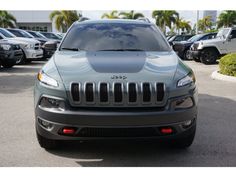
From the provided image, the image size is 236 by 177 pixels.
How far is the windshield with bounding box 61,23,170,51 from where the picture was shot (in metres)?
5.16

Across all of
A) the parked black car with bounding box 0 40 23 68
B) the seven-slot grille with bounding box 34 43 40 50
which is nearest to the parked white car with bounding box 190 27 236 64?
the seven-slot grille with bounding box 34 43 40 50

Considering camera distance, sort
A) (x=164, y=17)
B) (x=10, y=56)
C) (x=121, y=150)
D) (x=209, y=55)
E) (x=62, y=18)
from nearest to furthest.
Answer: (x=121, y=150), (x=10, y=56), (x=209, y=55), (x=62, y=18), (x=164, y=17)

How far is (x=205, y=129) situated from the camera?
5.46 meters

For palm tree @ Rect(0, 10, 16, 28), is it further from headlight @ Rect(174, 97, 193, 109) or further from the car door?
headlight @ Rect(174, 97, 193, 109)

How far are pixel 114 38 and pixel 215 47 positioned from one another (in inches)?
525

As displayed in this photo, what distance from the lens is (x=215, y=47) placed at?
58.0ft

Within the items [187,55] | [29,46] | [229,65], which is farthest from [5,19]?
[229,65]

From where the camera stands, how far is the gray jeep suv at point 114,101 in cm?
373

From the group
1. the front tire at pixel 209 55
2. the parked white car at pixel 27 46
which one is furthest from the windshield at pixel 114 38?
the front tire at pixel 209 55

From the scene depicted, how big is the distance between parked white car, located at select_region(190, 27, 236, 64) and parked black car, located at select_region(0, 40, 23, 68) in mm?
8574

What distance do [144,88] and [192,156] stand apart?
3.72ft

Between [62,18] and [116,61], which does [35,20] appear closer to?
[62,18]

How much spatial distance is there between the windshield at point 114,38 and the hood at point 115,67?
1.24ft
